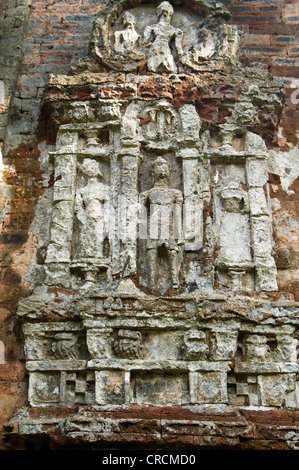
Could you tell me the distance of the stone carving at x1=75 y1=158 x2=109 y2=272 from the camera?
5.60 meters

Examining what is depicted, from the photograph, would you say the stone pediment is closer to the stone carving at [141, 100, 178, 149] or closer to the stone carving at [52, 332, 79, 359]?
the stone carving at [141, 100, 178, 149]

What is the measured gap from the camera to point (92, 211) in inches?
225

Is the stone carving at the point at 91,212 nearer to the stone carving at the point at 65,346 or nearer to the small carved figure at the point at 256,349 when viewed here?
the stone carving at the point at 65,346

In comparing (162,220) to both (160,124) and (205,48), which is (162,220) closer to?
(160,124)

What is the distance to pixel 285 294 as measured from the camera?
548 centimetres

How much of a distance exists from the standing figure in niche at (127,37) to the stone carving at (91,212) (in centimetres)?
138

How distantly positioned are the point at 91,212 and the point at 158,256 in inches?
29.1

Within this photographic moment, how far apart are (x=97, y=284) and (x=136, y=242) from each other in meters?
0.52

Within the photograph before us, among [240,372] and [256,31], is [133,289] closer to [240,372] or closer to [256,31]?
[240,372]

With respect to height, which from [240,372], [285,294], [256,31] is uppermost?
[256,31]

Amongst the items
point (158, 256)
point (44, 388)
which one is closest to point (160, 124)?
point (158, 256)

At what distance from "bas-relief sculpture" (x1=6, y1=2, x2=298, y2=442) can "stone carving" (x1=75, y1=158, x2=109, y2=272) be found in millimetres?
12

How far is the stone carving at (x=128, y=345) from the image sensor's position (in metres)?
5.11

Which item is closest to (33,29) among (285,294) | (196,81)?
(196,81)
